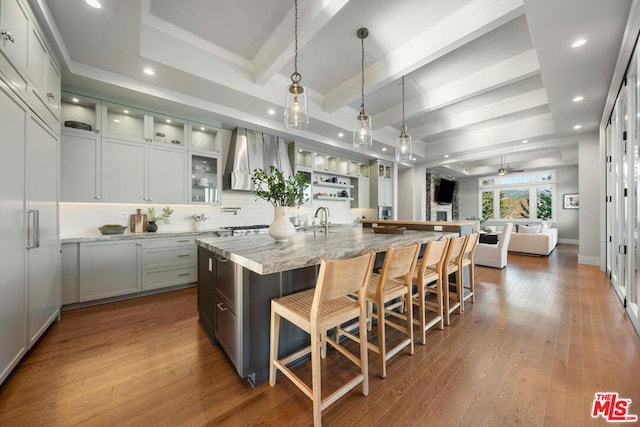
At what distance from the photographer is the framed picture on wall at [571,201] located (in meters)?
8.62

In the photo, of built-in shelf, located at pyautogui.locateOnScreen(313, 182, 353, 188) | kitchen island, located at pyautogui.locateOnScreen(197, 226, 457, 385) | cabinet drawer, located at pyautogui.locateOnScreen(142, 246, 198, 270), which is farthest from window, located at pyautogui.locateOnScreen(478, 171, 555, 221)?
cabinet drawer, located at pyautogui.locateOnScreen(142, 246, 198, 270)

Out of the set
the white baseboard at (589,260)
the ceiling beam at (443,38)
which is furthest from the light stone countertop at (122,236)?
the white baseboard at (589,260)

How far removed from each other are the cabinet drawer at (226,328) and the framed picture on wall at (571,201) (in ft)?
38.6

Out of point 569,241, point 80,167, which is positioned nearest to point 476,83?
point 80,167

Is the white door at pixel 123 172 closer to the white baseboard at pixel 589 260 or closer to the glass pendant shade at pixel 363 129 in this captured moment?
the glass pendant shade at pixel 363 129

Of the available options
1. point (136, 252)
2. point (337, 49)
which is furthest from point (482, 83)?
point (136, 252)

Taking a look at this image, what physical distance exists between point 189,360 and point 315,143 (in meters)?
Answer: 4.29

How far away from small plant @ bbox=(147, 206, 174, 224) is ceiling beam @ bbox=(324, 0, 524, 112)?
3.31 meters

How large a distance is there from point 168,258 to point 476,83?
4.95m

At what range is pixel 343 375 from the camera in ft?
5.64

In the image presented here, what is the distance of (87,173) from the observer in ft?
9.98

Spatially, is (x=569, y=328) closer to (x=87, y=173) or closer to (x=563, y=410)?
(x=563, y=410)

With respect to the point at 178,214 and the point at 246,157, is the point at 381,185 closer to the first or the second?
the point at 246,157

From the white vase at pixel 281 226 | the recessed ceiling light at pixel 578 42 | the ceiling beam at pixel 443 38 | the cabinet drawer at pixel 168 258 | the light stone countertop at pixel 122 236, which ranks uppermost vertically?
the ceiling beam at pixel 443 38
